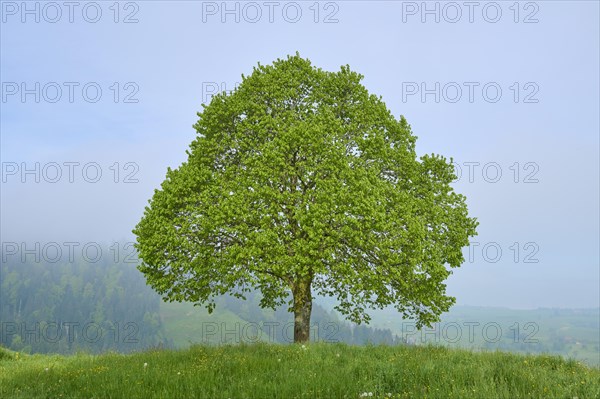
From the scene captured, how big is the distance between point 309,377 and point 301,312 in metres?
12.7

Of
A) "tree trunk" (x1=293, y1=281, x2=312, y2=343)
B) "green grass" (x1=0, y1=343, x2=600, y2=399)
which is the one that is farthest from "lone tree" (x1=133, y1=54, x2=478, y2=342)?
"green grass" (x1=0, y1=343, x2=600, y2=399)

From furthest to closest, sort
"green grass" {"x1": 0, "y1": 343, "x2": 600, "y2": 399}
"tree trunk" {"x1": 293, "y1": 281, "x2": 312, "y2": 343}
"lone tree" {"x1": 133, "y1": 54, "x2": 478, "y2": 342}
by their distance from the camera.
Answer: "tree trunk" {"x1": 293, "y1": 281, "x2": 312, "y2": 343}, "lone tree" {"x1": 133, "y1": 54, "x2": 478, "y2": 342}, "green grass" {"x1": 0, "y1": 343, "x2": 600, "y2": 399}

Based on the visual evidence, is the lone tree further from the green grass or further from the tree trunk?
the green grass

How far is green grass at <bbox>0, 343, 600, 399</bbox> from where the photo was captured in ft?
32.1

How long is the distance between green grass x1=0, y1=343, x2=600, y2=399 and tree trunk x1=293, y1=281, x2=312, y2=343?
24.7ft

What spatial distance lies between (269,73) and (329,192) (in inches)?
344

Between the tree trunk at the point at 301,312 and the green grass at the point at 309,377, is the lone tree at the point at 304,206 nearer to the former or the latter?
the tree trunk at the point at 301,312

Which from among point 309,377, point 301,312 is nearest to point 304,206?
point 301,312

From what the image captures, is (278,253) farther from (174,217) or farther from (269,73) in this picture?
(269,73)

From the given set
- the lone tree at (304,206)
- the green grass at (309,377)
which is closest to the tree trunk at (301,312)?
the lone tree at (304,206)

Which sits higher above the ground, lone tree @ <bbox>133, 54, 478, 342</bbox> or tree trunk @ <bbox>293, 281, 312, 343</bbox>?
lone tree @ <bbox>133, 54, 478, 342</bbox>

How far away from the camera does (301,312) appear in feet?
76.4

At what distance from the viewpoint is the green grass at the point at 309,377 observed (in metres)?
9.79

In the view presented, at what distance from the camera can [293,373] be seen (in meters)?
11.6
